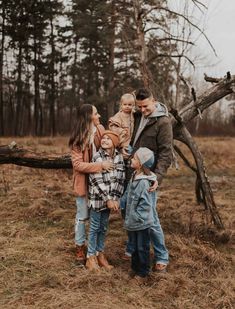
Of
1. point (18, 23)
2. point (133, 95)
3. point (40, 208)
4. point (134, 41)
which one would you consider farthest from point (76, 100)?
point (133, 95)

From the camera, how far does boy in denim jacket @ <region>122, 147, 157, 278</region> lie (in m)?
4.20

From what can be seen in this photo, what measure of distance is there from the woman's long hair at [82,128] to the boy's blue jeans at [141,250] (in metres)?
1.06

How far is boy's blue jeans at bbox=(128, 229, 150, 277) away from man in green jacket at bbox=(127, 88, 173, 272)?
0.19 meters

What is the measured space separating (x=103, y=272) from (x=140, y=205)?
0.86 meters

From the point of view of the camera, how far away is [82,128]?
4539mm

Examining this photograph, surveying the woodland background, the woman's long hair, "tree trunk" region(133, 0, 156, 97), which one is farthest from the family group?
the woodland background

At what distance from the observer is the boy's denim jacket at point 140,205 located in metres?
4.20

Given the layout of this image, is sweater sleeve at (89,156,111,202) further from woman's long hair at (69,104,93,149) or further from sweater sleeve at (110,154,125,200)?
woman's long hair at (69,104,93,149)

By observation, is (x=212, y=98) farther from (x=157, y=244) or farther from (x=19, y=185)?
(x=19, y=185)

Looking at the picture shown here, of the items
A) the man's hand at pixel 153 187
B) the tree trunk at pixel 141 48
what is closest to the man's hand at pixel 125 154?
the man's hand at pixel 153 187

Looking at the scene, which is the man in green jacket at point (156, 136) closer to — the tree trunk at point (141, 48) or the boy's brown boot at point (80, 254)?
the boy's brown boot at point (80, 254)

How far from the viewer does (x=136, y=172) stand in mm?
4297

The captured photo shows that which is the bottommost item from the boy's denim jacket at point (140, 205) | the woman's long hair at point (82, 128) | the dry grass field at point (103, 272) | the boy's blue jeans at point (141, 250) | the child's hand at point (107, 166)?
the dry grass field at point (103, 272)

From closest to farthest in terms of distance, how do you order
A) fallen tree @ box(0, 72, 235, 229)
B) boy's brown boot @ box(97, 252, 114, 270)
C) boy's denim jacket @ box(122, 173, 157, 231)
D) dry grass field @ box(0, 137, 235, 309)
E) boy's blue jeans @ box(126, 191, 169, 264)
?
1. dry grass field @ box(0, 137, 235, 309)
2. boy's denim jacket @ box(122, 173, 157, 231)
3. boy's blue jeans @ box(126, 191, 169, 264)
4. boy's brown boot @ box(97, 252, 114, 270)
5. fallen tree @ box(0, 72, 235, 229)
